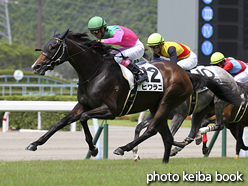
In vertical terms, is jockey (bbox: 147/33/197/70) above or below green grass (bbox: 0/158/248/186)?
above

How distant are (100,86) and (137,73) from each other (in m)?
0.46

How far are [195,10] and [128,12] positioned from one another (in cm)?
5888

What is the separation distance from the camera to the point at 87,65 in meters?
4.93

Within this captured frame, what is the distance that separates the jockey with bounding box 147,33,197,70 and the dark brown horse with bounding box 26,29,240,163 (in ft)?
1.09

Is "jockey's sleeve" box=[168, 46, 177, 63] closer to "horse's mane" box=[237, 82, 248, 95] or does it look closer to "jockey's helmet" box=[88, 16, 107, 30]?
"jockey's helmet" box=[88, 16, 107, 30]

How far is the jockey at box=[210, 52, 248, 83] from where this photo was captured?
6.61 metres

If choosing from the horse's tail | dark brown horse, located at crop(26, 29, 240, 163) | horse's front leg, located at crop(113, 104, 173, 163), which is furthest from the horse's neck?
the horse's tail

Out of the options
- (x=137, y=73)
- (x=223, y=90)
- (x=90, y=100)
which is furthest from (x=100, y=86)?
(x=223, y=90)

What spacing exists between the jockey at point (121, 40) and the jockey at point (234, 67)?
71.5 inches

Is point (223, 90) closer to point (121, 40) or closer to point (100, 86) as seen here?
point (121, 40)

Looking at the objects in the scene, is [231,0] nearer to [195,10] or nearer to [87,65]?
[195,10]

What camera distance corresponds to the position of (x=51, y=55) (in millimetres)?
4719

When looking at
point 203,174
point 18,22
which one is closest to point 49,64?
point 203,174

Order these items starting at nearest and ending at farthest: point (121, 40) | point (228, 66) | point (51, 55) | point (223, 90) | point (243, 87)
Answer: point (51, 55)
point (121, 40)
point (223, 90)
point (243, 87)
point (228, 66)
